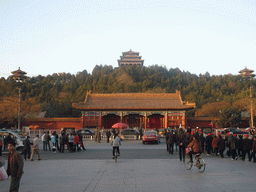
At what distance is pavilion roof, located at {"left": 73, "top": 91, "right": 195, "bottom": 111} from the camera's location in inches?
1925

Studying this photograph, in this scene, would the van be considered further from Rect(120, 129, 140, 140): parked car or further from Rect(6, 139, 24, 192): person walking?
Rect(120, 129, 140, 140): parked car

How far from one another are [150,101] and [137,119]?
3.89 m

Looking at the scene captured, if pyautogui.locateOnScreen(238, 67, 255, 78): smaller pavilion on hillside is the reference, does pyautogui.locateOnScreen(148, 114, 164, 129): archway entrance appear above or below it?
below

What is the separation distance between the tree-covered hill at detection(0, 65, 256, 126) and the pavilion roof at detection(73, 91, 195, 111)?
10708 mm

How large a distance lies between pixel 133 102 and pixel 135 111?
1996 millimetres

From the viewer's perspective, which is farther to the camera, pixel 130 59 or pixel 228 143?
pixel 130 59

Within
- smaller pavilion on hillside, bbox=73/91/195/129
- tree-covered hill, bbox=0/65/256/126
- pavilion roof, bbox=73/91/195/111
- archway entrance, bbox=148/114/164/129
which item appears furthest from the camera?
tree-covered hill, bbox=0/65/256/126

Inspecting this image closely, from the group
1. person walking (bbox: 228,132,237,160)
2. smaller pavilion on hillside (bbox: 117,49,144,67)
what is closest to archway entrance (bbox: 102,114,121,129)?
person walking (bbox: 228,132,237,160)

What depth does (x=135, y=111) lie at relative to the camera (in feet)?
164

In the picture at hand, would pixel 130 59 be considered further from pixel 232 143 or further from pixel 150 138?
pixel 232 143

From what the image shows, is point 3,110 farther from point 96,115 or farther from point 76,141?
point 76,141

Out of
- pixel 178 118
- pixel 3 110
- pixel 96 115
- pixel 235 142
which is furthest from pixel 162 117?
pixel 235 142

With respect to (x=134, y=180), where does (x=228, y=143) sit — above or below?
above

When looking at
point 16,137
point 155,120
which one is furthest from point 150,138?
point 155,120
